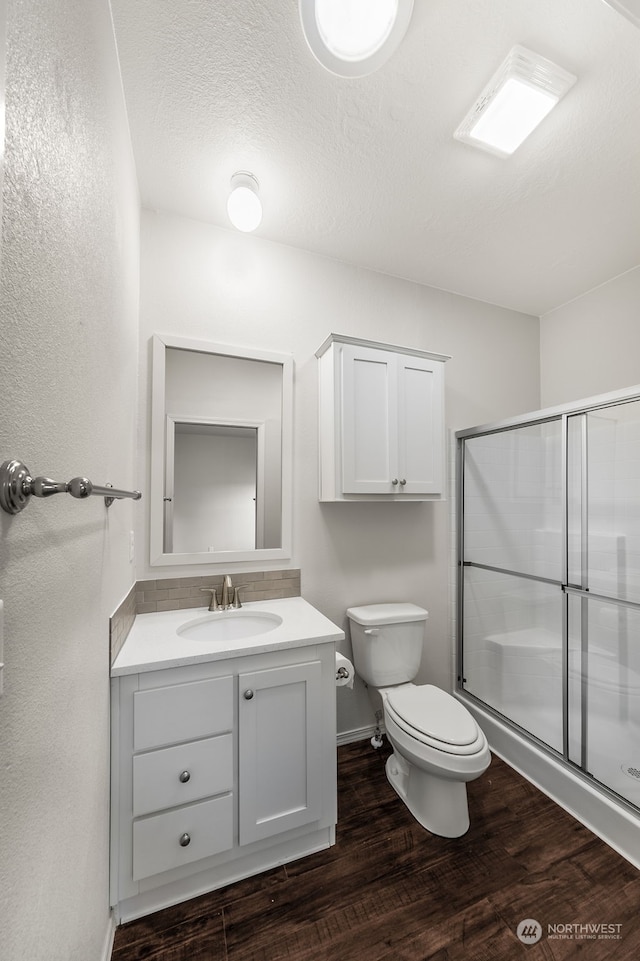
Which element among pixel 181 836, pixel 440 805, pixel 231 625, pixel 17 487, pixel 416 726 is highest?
pixel 17 487

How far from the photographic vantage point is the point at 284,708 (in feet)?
4.58

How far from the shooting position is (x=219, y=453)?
72.6 inches

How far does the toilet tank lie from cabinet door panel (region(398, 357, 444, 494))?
630 millimetres

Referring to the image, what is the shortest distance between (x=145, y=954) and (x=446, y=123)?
2773mm

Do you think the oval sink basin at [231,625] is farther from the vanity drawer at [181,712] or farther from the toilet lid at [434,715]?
the toilet lid at [434,715]

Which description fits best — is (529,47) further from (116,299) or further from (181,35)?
(116,299)

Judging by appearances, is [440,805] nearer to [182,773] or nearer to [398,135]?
[182,773]

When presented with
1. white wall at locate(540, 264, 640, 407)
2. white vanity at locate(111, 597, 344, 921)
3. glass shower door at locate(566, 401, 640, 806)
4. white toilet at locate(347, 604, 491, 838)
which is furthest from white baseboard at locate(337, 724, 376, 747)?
white wall at locate(540, 264, 640, 407)

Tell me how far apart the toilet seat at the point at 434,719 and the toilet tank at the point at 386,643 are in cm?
12

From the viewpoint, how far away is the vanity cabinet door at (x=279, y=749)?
134cm

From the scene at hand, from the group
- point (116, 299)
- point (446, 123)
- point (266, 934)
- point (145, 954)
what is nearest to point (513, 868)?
point (266, 934)

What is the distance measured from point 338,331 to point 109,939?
96.5 inches

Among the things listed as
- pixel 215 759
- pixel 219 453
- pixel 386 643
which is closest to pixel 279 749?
pixel 215 759

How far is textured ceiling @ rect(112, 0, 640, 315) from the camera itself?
1109 millimetres
